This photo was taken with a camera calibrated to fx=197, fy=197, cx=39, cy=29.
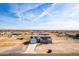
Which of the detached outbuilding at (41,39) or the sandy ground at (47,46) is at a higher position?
the detached outbuilding at (41,39)

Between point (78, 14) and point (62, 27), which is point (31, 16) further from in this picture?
point (78, 14)

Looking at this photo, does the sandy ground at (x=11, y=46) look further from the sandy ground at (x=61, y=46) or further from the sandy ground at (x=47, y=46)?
the sandy ground at (x=61, y=46)

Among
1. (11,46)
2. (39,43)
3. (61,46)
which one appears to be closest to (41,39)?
(39,43)

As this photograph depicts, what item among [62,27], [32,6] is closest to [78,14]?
[62,27]

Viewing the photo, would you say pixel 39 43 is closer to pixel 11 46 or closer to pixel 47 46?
pixel 47 46

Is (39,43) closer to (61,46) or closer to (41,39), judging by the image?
(41,39)

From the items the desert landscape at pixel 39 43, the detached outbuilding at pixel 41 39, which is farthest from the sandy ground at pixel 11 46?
the detached outbuilding at pixel 41 39

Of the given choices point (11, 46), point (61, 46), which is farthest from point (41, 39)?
point (11, 46)

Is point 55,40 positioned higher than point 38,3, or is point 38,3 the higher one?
point 38,3

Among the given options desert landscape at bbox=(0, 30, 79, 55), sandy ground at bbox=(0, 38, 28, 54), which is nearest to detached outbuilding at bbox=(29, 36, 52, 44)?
desert landscape at bbox=(0, 30, 79, 55)
